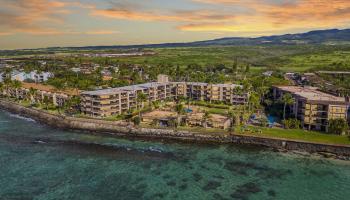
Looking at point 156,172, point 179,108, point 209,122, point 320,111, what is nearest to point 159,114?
point 179,108

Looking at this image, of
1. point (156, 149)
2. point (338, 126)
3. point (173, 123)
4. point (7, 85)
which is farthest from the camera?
point (7, 85)

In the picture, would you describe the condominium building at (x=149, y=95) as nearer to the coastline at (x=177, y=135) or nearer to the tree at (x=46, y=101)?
the coastline at (x=177, y=135)

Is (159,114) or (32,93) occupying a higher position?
(32,93)

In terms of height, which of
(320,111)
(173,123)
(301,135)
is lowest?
(301,135)

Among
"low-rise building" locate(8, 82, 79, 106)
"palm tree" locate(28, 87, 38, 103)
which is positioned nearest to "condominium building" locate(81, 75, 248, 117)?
"low-rise building" locate(8, 82, 79, 106)

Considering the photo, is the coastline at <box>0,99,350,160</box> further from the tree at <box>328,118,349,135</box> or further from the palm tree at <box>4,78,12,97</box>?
the palm tree at <box>4,78,12,97</box>

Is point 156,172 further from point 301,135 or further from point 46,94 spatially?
point 46,94

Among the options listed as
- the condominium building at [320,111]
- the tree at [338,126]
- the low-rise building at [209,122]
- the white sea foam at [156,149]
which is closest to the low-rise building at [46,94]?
the low-rise building at [209,122]
